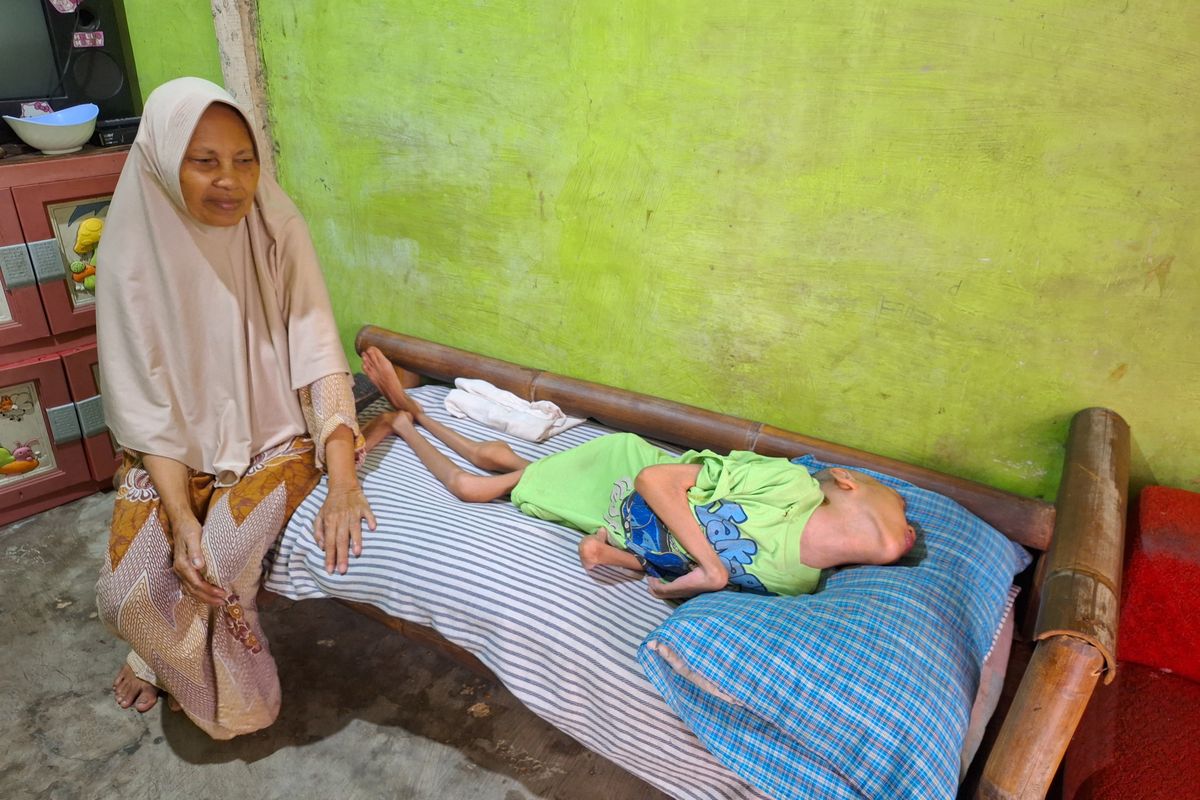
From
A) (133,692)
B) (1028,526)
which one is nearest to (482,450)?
(133,692)

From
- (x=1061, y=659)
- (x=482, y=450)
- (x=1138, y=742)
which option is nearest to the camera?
(x=1061, y=659)

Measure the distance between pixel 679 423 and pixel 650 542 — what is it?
62cm

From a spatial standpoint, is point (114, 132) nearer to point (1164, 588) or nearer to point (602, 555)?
point (602, 555)

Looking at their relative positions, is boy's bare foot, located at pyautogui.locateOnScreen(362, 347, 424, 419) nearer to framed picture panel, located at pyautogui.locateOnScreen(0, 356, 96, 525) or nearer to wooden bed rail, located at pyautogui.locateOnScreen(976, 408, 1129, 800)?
framed picture panel, located at pyautogui.locateOnScreen(0, 356, 96, 525)

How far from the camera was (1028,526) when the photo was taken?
2.05 meters

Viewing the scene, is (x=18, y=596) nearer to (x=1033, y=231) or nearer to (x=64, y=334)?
(x=64, y=334)

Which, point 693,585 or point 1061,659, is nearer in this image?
point 1061,659

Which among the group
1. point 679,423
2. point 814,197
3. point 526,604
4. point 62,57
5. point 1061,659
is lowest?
point 526,604

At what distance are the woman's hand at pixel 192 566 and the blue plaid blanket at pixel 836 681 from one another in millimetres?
1136

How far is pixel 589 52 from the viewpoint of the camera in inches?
94.9

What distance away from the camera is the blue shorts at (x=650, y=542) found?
2006 millimetres

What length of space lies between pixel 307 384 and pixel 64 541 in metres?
1.38

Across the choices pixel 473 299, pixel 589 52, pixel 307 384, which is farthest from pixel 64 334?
pixel 589 52

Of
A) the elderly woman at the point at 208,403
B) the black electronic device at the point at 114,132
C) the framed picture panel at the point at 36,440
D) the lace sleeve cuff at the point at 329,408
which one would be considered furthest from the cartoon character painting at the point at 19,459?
the lace sleeve cuff at the point at 329,408
